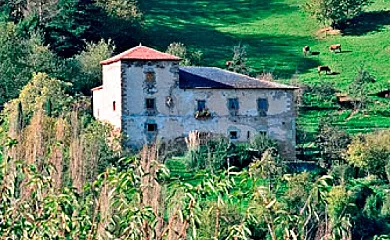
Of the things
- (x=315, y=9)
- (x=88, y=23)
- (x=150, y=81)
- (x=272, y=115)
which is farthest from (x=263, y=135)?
(x=315, y=9)

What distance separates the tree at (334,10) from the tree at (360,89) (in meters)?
14.9

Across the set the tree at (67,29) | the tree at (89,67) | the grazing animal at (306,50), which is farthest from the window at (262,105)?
the grazing animal at (306,50)

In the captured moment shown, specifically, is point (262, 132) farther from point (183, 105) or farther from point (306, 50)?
point (306, 50)

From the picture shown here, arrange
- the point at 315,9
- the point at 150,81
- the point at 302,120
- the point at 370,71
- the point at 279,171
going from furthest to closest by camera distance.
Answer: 1. the point at 315,9
2. the point at 370,71
3. the point at 302,120
4. the point at 150,81
5. the point at 279,171

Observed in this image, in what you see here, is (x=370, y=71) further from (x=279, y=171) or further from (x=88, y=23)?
(x=279, y=171)

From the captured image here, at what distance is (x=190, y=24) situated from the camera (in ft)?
270

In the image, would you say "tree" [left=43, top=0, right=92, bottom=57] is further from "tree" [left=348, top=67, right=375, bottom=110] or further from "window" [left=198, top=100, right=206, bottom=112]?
"tree" [left=348, top=67, right=375, bottom=110]

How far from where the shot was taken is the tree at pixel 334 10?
258 ft

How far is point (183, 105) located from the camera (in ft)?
153

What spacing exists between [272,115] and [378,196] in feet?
33.9

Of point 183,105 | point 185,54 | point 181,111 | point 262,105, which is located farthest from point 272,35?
point 181,111

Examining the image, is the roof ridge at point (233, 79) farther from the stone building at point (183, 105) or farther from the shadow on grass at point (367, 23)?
the shadow on grass at point (367, 23)

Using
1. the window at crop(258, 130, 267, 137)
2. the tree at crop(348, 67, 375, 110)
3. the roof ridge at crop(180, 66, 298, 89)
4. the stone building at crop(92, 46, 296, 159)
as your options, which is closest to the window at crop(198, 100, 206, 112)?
the stone building at crop(92, 46, 296, 159)

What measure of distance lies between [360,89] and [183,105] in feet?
55.3
